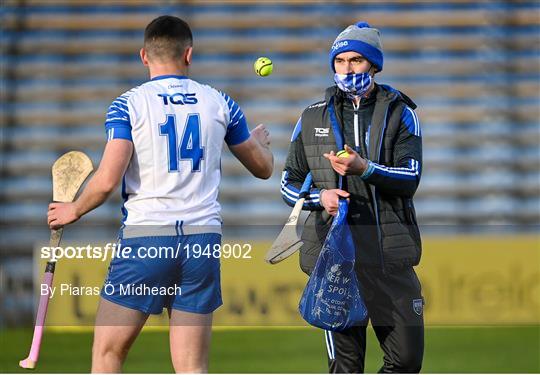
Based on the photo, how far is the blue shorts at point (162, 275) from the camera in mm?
3414

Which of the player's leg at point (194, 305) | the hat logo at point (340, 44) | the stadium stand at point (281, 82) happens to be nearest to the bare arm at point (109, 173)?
the player's leg at point (194, 305)

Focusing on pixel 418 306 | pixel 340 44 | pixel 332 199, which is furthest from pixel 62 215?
pixel 418 306

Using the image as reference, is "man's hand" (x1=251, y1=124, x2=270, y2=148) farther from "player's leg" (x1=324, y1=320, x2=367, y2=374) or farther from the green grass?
the green grass

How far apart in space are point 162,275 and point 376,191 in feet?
3.02

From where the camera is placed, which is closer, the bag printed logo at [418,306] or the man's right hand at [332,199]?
the man's right hand at [332,199]

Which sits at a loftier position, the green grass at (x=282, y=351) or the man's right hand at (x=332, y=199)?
the man's right hand at (x=332, y=199)

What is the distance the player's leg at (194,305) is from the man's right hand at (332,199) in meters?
0.52

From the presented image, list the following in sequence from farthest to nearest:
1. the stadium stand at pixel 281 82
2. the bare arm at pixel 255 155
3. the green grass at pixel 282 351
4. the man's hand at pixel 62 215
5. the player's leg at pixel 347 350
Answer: the stadium stand at pixel 281 82 < the green grass at pixel 282 351 < the player's leg at pixel 347 350 < the bare arm at pixel 255 155 < the man's hand at pixel 62 215

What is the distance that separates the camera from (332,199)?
384 centimetres

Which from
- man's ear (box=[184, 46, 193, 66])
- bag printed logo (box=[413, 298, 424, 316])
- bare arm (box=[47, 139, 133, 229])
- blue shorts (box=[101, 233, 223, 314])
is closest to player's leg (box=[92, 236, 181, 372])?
blue shorts (box=[101, 233, 223, 314])

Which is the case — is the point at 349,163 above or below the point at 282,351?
above

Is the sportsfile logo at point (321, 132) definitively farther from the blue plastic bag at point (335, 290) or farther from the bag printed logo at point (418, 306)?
the bag printed logo at point (418, 306)

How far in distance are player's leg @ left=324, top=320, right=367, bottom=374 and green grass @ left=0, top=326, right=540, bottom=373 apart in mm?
2869

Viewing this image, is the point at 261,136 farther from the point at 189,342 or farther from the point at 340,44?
the point at 189,342
